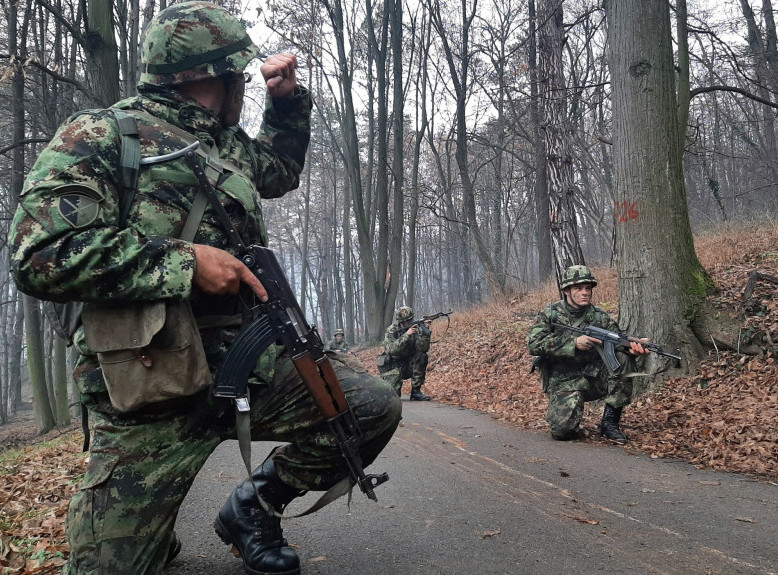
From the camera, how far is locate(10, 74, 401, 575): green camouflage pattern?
1896 mm

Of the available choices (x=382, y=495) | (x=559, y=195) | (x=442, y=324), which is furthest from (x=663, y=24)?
(x=442, y=324)

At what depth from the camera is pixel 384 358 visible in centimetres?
1168

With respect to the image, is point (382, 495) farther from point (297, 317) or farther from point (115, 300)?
point (115, 300)

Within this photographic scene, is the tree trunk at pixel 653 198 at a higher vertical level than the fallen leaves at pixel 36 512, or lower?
higher

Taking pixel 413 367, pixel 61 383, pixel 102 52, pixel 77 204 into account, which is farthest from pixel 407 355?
pixel 77 204

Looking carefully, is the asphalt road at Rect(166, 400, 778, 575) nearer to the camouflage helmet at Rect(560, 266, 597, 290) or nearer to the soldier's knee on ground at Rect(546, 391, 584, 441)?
the soldier's knee on ground at Rect(546, 391, 584, 441)

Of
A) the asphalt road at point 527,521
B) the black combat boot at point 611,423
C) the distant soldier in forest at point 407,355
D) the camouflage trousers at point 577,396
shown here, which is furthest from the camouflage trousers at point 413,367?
the asphalt road at point 527,521

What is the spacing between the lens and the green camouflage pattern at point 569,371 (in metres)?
6.10

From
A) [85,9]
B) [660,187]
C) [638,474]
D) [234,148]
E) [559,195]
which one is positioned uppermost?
[85,9]

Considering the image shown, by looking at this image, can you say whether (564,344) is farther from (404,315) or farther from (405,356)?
(404,315)

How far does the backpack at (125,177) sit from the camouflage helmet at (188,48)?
33 cm

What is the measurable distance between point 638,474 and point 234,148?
3.87m

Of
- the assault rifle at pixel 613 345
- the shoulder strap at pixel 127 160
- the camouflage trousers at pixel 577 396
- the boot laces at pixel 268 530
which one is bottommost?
the camouflage trousers at pixel 577 396

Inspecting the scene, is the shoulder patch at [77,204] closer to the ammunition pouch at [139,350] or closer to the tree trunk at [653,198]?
the ammunition pouch at [139,350]
